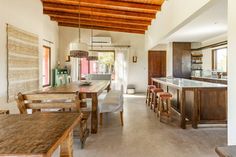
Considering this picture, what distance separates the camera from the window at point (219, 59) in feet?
24.8

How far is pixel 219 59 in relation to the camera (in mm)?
7832

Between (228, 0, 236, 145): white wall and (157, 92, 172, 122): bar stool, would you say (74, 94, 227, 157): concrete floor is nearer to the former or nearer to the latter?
(157, 92, 172, 122): bar stool

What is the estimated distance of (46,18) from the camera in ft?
24.6

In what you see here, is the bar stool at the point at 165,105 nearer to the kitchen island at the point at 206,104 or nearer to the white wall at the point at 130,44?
the kitchen island at the point at 206,104

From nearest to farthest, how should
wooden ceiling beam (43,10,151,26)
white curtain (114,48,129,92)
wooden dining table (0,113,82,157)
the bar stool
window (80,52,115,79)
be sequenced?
wooden dining table (0,113,82,157) < the bar stool < wooden ceiling beam (43,10,151,26) < white curtain (114,48,129,92) < window (80,52,115,79)

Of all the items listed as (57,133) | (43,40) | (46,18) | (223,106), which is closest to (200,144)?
(223,106)

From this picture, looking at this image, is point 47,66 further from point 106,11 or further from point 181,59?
point 181,59

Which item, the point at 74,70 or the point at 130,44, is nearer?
the point at 74,70

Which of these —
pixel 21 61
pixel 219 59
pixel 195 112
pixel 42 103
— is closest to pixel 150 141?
pixel 195 112

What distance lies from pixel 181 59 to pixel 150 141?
4.89 metres

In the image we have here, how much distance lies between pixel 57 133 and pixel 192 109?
3.49 meters

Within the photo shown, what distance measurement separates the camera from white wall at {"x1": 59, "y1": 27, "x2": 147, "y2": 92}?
9.60 metres

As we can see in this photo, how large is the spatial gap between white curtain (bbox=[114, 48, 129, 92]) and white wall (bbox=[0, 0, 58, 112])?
10.5 ft

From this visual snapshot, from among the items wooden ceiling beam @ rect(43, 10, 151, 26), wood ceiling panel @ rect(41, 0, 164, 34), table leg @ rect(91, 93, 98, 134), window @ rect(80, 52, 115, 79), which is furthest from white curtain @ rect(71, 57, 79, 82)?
table leg @ rect(91, 93, 98, 134)
